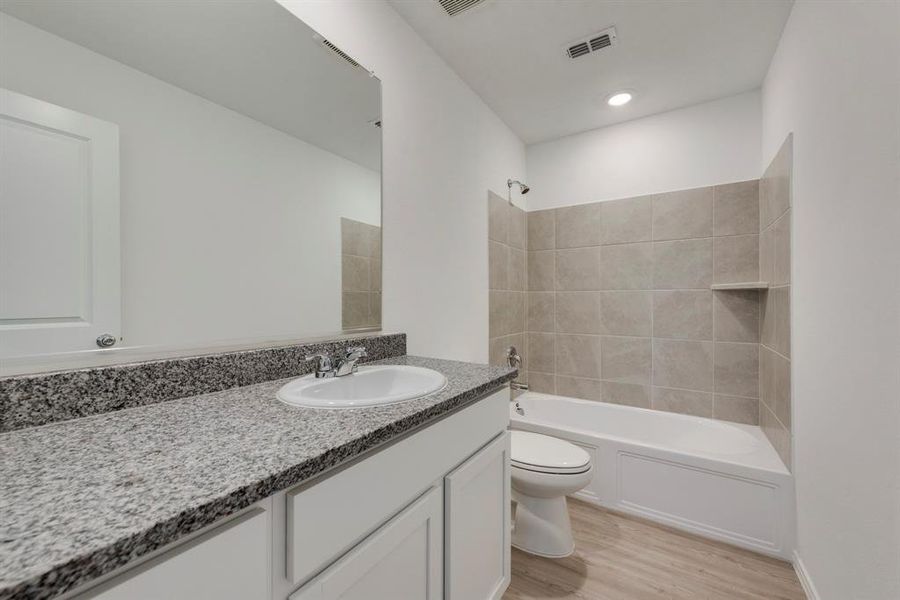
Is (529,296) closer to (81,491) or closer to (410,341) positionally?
(410,341)

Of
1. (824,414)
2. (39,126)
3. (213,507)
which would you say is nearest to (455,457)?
(213,507)

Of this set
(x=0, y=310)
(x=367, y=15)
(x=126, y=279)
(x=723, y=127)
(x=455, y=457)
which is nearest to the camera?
(x=0, y=310)

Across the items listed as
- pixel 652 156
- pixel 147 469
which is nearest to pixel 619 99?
pixel 652 156

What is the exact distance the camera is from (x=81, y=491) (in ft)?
1.59

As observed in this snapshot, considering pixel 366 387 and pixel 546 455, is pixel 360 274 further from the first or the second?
pixel 546 455

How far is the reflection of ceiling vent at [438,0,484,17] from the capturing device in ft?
5.27

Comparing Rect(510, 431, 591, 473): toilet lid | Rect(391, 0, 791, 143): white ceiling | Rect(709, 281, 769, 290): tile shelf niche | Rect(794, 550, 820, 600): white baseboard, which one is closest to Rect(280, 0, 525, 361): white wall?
Rect(391, 0, 791, 143): white ceiling

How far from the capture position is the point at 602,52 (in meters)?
1.93

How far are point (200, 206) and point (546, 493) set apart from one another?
1.69m

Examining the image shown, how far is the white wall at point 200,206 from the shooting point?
825 mm

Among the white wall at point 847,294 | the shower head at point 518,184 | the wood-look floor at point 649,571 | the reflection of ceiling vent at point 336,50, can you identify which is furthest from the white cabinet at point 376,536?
the shower head at point 518,184

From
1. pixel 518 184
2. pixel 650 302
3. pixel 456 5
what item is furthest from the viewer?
pixel 518 184

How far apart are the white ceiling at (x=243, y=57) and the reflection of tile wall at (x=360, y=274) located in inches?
10.9

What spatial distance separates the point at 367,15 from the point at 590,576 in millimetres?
2476
